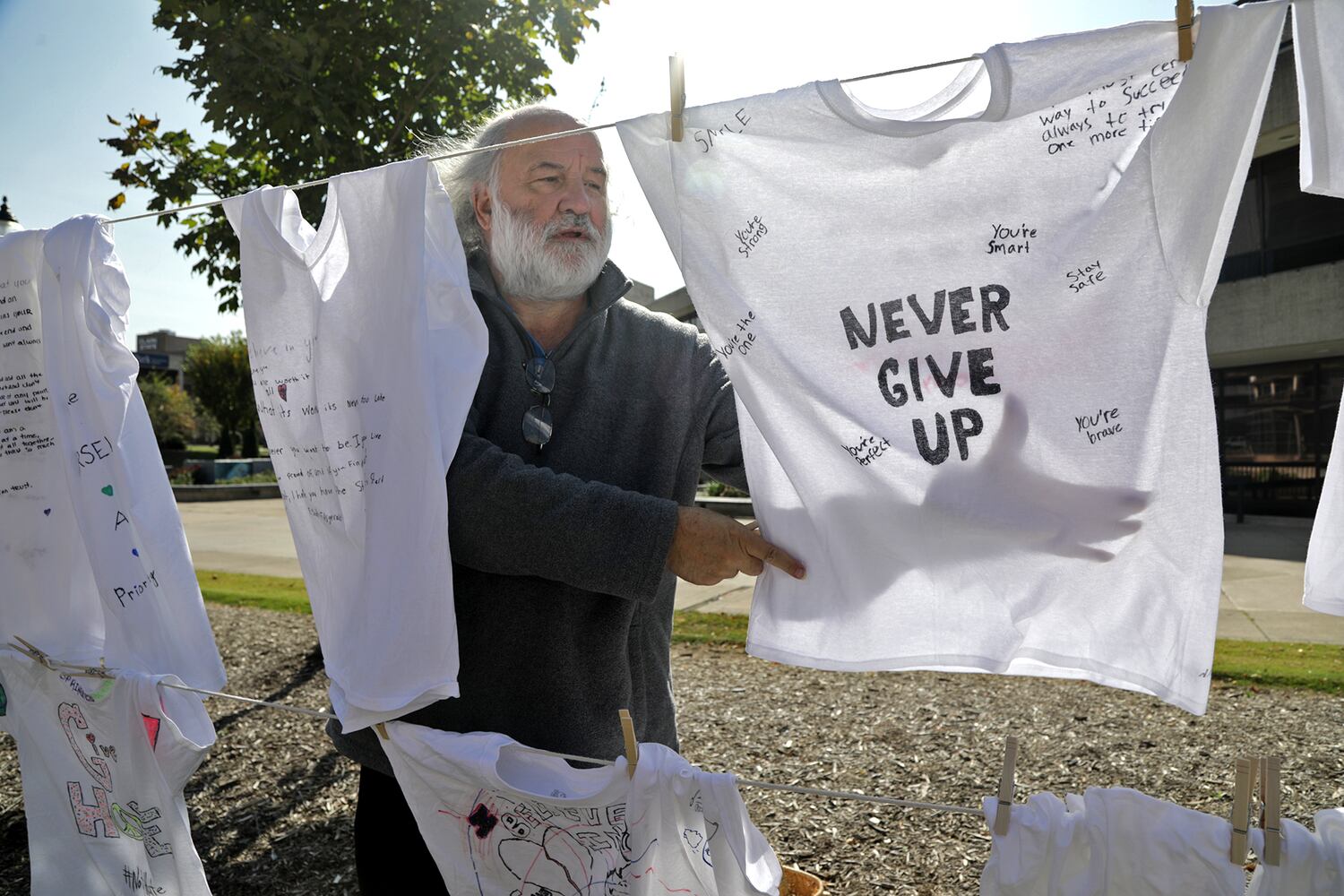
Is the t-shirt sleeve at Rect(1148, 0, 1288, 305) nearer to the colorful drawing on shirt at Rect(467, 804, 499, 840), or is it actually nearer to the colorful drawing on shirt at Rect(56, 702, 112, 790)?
the colorful drawing on shirt at Rect(467, 804, 499, 840)

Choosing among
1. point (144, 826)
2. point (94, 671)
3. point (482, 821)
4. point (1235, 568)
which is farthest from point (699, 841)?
point (1235, 568)

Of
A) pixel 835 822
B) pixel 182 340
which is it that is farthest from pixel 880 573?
pixel 182 340

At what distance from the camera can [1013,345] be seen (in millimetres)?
1494

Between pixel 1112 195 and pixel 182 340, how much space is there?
216ft

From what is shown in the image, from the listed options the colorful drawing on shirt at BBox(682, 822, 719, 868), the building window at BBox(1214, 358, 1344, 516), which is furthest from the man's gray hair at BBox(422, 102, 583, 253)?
the building window at BBox(1214, 358, 1344, 516)

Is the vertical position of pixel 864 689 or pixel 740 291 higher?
pixel 740 291

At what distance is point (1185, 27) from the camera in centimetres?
134

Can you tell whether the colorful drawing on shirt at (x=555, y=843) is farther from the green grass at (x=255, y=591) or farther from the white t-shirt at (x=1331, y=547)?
the green grass at (x=255, y=591)

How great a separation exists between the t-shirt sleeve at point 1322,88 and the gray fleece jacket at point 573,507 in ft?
3.59

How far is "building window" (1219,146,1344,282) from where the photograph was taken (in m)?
10.8

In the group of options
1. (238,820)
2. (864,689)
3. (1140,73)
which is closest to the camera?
(1140,73)

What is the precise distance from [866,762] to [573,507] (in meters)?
2.60

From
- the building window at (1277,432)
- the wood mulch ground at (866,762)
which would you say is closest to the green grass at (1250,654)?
the wood mulch ground at (866,762)

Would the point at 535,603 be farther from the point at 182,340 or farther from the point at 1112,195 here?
the point at 182,340
